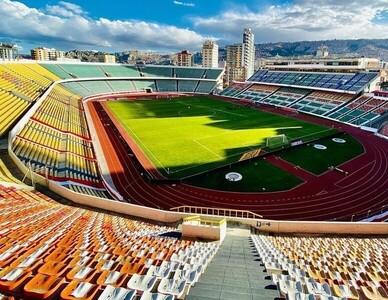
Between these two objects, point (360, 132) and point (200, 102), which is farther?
point (200, 102)

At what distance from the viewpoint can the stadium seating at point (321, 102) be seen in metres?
62.9

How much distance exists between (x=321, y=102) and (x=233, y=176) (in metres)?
46.2

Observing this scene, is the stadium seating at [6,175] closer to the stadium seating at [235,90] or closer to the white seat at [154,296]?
the white seat at [154,296]

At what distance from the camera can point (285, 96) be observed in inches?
2980

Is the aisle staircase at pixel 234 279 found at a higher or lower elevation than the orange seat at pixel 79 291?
lower

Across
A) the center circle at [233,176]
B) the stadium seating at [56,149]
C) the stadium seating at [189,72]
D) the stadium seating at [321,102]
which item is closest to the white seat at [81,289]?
the stadium seating at [56,149]

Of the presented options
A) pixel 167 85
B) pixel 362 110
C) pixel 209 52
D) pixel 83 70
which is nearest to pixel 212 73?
pixel 167 85

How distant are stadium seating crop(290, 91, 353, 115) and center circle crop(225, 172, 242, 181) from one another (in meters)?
40.0

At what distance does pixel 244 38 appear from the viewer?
19850 centimetres

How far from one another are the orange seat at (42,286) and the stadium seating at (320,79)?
70.0 meters

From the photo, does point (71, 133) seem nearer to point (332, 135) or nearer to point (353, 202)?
point (353, 202)

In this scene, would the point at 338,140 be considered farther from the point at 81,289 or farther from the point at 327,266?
the point at 81,289

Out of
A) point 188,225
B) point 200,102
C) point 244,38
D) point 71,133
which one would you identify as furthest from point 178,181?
point 244,38

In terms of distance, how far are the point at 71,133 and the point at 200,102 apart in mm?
45478
